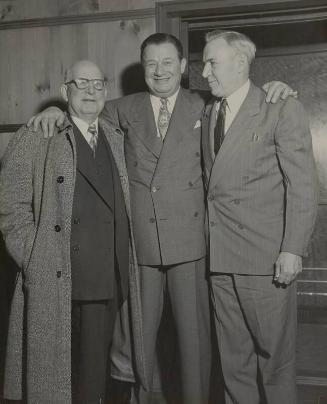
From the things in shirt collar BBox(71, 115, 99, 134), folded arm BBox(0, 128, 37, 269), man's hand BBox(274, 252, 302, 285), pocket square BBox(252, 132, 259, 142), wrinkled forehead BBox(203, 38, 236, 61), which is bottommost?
man's hand BBox(274, 252, 302, 285)

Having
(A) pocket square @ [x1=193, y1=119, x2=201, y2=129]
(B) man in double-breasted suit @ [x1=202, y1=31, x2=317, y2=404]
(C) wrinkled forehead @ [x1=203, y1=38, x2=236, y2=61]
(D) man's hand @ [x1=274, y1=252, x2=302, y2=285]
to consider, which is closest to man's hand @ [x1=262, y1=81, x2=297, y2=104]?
(B) man in double-breasted suit @ [x1=202, y1=31, x2=317, y2=404]

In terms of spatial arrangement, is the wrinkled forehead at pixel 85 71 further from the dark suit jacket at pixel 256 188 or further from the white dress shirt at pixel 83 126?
the dark suit jacket at pixel 256 188

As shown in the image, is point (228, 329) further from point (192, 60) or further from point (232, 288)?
point (192, 60)

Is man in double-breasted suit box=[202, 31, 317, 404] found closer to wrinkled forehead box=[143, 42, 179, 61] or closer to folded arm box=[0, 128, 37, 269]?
wrinkled forehead box=[143, 42, 179, 61]

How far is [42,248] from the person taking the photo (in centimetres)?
219

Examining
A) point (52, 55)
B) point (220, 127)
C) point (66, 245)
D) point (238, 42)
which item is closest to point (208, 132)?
point (220, 127)

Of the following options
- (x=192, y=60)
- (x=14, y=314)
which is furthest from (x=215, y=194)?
(x=192, y=60)

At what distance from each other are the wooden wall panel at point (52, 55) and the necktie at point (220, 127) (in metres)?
0.86

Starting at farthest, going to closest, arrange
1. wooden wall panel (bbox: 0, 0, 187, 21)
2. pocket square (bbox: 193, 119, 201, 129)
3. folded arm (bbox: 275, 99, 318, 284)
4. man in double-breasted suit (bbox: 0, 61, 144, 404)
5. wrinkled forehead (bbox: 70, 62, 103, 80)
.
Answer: wooden wall panel (bbox: 0, 0, 187, 21) < pocket square (bbox: 193, 119, 201, 129) < wrinkled forehead (bbox: 70, 62, 103, 80) < man in double-breasted suit (bbox: 0, 61, 144, 404) < folded arm (bbox: 275, 99, 318, 284)

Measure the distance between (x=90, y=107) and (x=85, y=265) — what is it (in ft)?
2.40

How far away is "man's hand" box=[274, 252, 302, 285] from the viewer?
6.90 feet

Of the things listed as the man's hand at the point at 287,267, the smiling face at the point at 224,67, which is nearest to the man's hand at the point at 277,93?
the smiling face at the point at 224,67

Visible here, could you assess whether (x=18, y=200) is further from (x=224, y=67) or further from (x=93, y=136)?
(x=224, y=67)

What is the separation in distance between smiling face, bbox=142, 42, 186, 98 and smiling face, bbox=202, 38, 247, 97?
19cm
